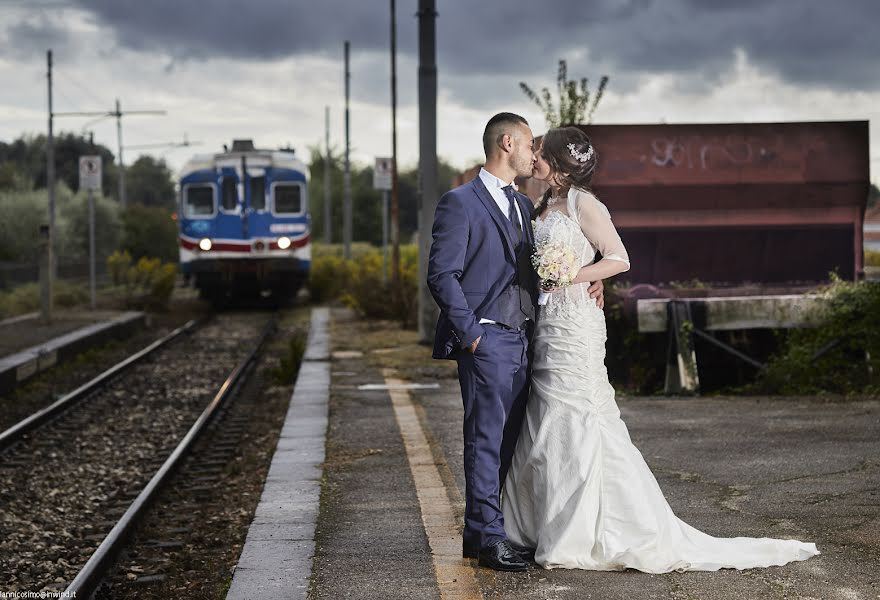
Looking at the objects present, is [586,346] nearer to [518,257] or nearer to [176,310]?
[518,257]

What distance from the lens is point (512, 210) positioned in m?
5.48

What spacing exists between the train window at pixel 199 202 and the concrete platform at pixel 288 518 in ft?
48.8

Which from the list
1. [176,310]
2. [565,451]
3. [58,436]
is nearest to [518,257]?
[565,451]

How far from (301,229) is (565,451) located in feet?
70.5

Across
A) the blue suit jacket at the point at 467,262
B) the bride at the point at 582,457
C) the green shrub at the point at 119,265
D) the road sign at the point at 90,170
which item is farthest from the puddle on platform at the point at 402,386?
the green shrub at the point at 119,265

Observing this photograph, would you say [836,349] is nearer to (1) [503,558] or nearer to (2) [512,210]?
(2) [512,210]

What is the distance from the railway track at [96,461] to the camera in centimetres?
703

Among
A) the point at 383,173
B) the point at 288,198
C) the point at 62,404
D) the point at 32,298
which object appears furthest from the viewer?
the point at 32,298

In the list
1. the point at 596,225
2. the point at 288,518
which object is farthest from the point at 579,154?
the point at 288,518

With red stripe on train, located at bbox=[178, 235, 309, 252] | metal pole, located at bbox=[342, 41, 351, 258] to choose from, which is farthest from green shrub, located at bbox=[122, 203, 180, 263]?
red stripe on train, located at bbox=[178, 235, 309, 252]

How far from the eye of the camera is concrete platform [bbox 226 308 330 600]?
5.38 meters

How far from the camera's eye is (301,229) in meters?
26.4

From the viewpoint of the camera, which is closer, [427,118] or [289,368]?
[289,368]

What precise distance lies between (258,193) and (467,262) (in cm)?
2088
